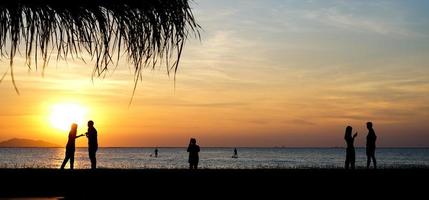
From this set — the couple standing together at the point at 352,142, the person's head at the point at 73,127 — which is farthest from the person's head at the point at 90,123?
the couple standing together at the point at 352,142

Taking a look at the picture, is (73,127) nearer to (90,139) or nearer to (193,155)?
(90,139)

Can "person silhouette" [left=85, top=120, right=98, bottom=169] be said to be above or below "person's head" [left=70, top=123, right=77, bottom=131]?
below

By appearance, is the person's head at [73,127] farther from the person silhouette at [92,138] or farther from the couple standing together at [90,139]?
the person silhouette at [92,138]

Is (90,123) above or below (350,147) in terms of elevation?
above

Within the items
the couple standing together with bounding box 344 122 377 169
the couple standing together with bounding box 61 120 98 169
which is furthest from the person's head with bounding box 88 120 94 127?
the couple standing together with bounding box 344 122 377 169

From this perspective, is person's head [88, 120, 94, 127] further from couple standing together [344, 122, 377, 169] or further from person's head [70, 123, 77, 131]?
couple standing together [344, 122, 377, 169]
